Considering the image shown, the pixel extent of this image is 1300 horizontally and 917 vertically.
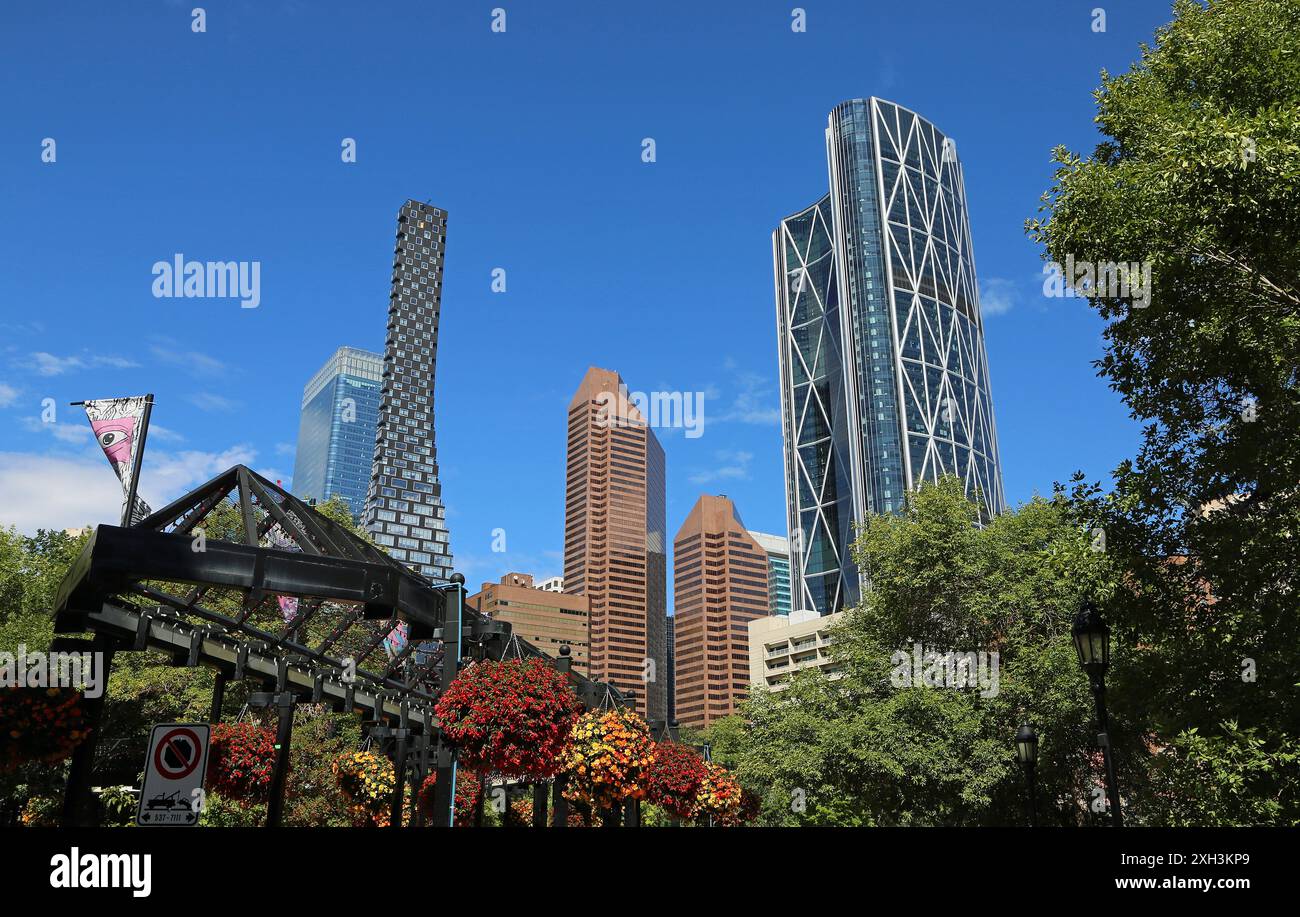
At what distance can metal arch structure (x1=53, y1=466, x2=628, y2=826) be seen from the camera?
13.4m

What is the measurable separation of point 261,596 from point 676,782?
12976 mm

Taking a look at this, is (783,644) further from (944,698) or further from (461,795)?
(461,795)

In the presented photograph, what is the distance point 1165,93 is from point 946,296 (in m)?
188

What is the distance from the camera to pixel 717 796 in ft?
80.9

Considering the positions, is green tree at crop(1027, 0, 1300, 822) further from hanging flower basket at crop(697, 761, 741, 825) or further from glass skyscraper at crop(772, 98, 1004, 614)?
glass skyscraper at crop(772, 98, 1004, 614)

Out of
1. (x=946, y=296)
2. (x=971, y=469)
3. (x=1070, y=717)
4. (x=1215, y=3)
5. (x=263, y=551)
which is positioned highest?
(x=946, y=296)

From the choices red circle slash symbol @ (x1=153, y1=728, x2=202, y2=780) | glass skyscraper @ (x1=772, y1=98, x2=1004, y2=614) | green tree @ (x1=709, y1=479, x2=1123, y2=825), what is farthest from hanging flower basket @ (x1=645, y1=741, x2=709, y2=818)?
glass skyscraper @ (x1=772, y1=98, x2=1004, y2=614)

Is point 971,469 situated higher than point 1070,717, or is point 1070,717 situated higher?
point 971,469

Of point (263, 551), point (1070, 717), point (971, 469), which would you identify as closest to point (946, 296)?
point (971, 469)

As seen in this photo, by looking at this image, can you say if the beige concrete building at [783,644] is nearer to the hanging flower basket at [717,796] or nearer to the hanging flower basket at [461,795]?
the hanging flower basket at [461,795]

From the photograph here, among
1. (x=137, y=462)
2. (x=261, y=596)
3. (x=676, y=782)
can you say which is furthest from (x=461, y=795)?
(x=261, y=596)

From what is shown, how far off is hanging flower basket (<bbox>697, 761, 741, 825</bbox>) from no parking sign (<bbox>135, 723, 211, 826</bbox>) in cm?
1899
